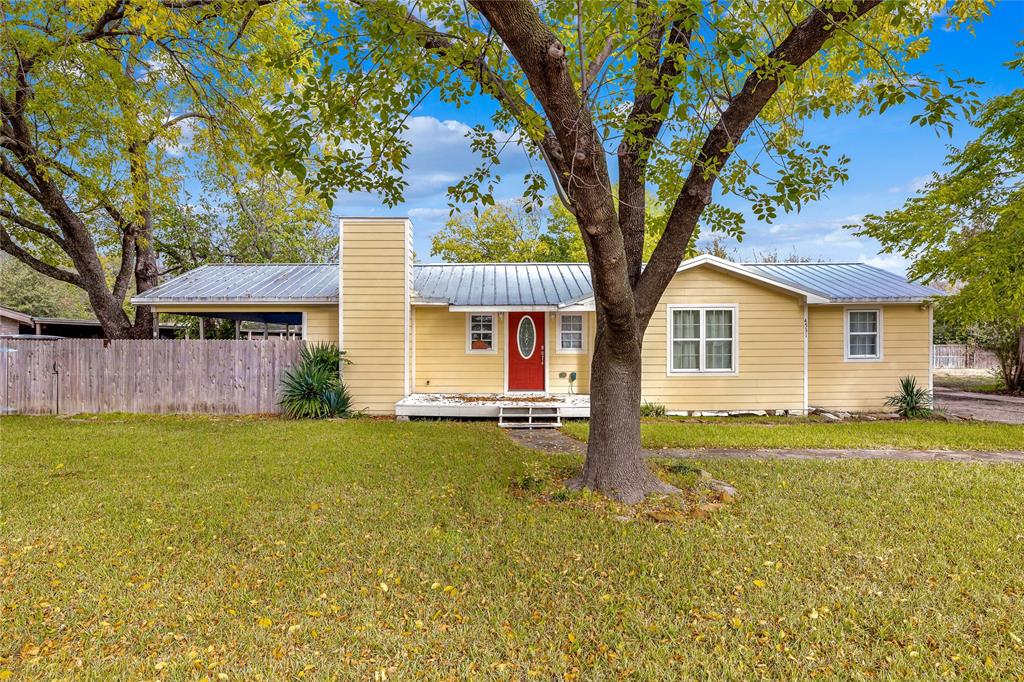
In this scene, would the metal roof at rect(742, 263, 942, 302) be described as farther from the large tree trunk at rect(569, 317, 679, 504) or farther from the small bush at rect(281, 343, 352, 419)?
the small bush at rect(281, 343, 352, 419)

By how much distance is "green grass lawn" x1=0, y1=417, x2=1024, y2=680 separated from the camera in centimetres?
276

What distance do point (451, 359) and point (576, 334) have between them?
3.14m

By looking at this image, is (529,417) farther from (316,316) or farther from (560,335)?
(316,316)

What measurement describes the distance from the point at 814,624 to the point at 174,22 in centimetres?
1147

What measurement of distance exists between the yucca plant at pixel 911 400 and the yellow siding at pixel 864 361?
142 millimetres

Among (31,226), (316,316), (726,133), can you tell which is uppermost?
(31,226)

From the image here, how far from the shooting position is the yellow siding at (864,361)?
37.8ft

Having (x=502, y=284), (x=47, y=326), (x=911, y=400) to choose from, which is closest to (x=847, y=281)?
(x=911, y=400)

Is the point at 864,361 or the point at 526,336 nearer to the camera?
the point at 864,361

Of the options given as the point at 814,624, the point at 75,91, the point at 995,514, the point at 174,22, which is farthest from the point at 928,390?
the point at 75,91

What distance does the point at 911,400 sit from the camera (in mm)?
11172

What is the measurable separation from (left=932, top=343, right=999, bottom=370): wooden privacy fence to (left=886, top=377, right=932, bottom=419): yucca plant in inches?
760

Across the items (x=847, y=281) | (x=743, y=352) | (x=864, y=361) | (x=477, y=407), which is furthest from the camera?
(x=847, y=281)

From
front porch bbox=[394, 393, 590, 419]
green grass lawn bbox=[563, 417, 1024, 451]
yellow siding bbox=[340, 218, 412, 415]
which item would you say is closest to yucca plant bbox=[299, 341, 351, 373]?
yellow siding bbox=[340, 218, 412, 415]
